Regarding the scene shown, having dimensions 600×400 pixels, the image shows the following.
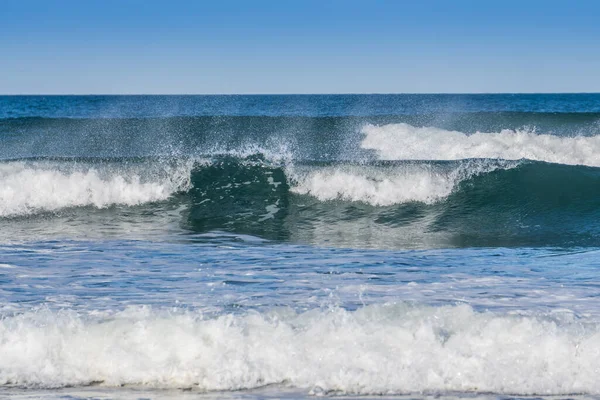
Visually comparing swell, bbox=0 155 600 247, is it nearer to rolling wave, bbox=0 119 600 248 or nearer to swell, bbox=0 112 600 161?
rolling wave, bbox=0 119 600 248

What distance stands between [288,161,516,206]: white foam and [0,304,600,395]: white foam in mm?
7581

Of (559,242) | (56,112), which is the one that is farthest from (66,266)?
(56,112)

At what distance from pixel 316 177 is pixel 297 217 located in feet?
6.11

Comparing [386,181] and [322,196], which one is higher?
[386,181]

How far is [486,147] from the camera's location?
70.1 feet

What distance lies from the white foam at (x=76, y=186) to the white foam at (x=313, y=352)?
752 centimetres

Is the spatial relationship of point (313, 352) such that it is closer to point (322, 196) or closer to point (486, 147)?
point (322, 196)

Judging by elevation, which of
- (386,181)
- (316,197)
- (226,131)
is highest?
(226,131)

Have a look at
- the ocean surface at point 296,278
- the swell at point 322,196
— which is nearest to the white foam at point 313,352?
the ocean surface at point 296,278

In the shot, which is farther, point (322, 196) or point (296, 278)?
point (322, 196)

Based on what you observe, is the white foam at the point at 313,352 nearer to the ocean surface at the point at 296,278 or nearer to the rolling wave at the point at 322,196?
the ocean surface at the point at 296,278

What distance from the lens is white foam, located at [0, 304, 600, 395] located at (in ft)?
14.8

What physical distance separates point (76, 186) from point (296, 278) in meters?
7.35

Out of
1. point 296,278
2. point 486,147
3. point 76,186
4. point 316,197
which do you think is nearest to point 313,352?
point 296,278
